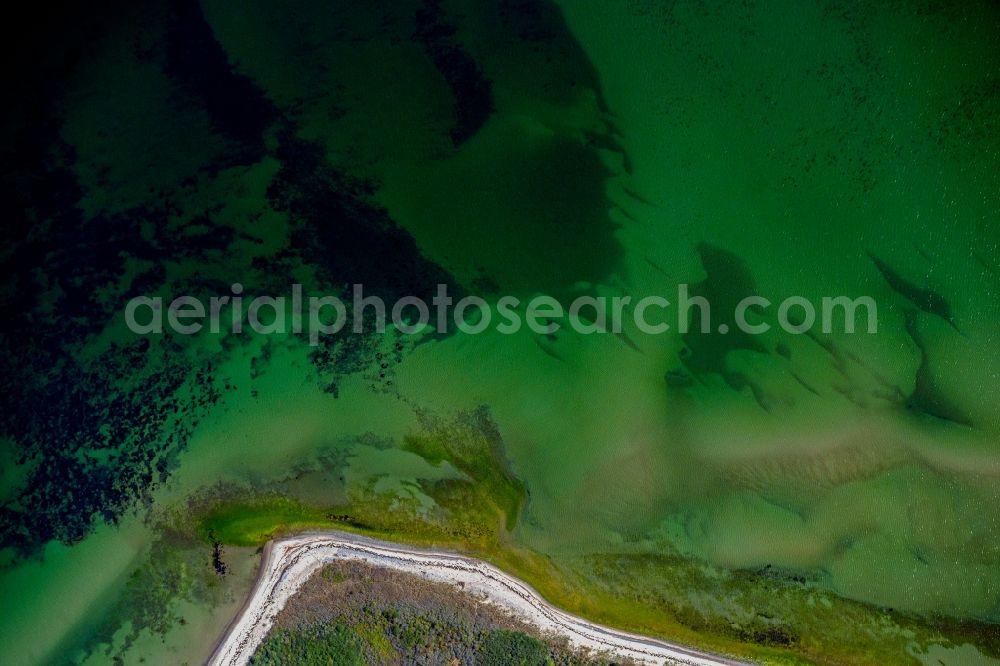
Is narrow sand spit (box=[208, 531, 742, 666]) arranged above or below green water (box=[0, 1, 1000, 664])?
below

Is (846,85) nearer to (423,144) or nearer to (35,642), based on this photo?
(423,144)

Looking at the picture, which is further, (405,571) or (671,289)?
(671,289)

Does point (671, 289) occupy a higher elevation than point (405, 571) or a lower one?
higher

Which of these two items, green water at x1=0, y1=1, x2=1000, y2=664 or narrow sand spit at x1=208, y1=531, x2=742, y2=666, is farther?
green water at x1=0, y1=1, x2=1000, y2=664

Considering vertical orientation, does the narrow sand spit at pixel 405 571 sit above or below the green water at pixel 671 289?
below

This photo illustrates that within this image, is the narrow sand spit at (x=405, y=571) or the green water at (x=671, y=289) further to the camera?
the green water at (x=671, y=289)
